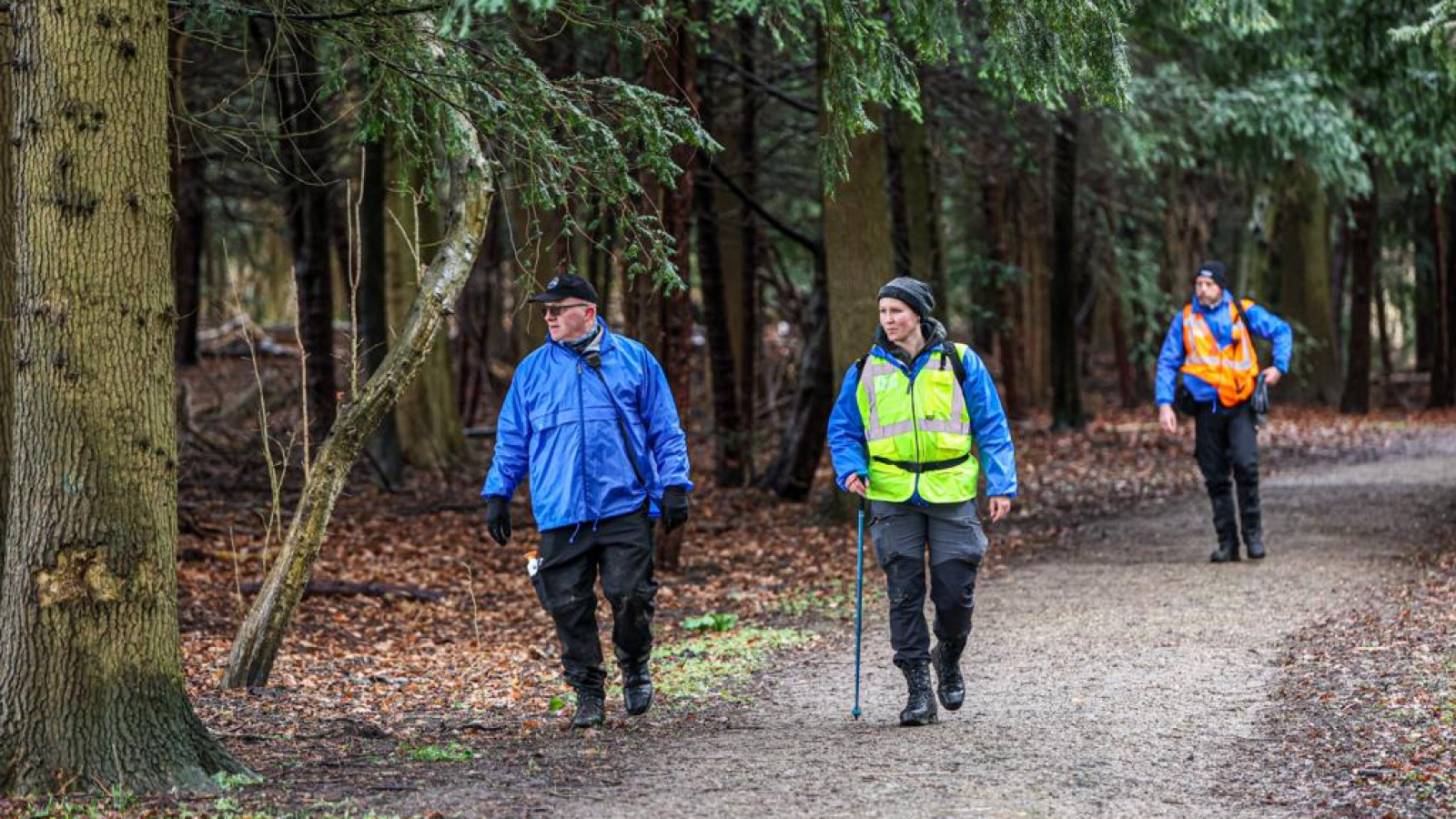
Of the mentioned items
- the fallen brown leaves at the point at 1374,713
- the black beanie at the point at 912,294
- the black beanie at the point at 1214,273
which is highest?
the black beanie at the point at 1214,273

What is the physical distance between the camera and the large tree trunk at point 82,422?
586 centimetres

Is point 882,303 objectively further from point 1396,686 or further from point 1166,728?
point 1396,686

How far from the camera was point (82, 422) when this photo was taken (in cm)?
589

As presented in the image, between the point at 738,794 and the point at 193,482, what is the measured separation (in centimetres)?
1324

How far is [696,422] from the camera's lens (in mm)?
28219

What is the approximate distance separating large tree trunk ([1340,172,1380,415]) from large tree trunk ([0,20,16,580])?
25.1 meters

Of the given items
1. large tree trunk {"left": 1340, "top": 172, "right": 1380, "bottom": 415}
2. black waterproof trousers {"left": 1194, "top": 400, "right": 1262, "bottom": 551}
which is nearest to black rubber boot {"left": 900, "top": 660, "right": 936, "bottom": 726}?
black waterproof trousers {"left": 1194, "top": 400, "right": 1262, "bottom": 551}

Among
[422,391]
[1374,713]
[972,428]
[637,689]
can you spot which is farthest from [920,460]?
[422,391]

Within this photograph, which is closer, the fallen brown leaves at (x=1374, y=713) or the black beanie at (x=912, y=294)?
the fallen brown leaves at (x=1374, y=713)

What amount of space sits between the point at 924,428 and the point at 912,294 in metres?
0.61

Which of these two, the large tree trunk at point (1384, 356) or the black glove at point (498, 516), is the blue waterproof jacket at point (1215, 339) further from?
the large tree trunk at point (1384, 356)

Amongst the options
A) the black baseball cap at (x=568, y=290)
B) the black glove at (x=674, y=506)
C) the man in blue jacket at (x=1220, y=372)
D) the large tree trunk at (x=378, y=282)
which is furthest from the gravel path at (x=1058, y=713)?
the large tree trunk at (x=378, y=282)

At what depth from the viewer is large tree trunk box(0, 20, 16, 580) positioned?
7.92m

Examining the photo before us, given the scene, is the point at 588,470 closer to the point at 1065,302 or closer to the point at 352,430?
the point at 352,430
